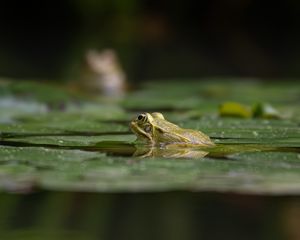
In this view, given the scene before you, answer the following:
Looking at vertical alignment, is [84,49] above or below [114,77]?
above

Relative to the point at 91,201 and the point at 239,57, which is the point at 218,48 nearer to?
the point at 239,57

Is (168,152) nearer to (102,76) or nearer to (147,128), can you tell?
(147,128)

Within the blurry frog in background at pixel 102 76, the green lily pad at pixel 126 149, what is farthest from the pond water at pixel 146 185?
the blurry frog in background at pixel 102 76

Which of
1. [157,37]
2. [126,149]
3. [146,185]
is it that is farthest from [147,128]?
[157,37]

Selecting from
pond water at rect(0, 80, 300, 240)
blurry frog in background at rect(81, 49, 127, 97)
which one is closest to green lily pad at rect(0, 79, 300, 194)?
pond water at rect(0, 80, 300, 240)

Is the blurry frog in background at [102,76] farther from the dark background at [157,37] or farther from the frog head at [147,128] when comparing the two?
the frog head at [147,128]

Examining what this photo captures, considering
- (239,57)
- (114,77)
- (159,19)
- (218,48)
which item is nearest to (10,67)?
(114,77)
